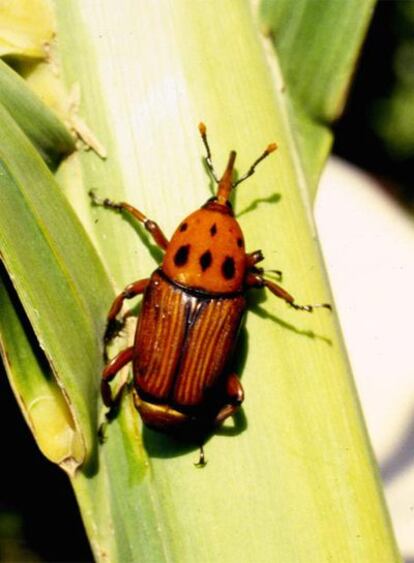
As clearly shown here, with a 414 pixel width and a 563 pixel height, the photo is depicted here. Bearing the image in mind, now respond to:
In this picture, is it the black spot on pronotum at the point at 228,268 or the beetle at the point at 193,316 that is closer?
the beetle at the point at 193,316

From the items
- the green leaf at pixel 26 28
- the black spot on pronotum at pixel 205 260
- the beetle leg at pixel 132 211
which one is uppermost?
the green leaf at pixel 26 28

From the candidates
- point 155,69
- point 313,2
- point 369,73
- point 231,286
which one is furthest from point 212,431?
point 369,73

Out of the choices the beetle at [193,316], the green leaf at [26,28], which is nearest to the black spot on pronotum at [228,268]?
the beetle at [193,316]

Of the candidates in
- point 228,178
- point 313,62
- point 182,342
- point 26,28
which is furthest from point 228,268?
point 26,28

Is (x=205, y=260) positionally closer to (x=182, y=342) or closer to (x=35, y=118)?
(x=182, y=342)

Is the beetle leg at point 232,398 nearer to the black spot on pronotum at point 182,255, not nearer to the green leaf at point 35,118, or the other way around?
the black spot on pronotum at point 182,255

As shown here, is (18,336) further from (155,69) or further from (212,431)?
(155,69)

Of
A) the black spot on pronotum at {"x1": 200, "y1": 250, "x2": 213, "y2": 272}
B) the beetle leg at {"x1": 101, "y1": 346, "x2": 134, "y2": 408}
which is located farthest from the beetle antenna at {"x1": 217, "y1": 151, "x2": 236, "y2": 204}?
the beetle leg at {"x1": 101, "y1": 346, "x2": 134, "y2": 408}
